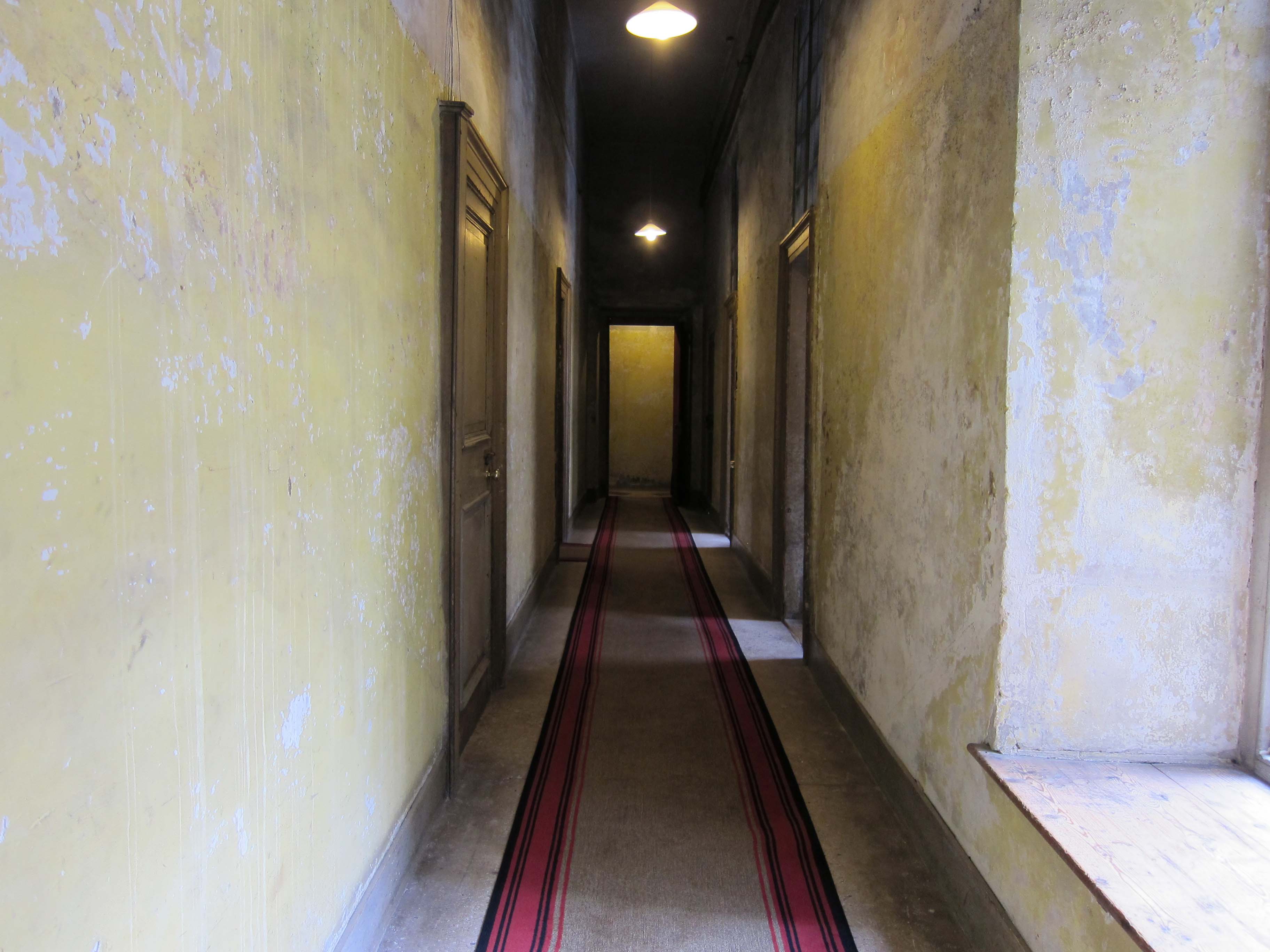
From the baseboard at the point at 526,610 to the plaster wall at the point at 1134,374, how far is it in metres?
2.73

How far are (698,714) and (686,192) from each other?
858 cm

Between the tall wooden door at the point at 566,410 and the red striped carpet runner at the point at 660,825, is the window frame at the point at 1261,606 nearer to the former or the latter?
the red striped carpet runner at the point at 660,825

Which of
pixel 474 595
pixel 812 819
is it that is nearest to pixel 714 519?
pixel 474 595

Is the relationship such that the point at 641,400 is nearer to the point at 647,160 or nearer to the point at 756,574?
the point at 647,160

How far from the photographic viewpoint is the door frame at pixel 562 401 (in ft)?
22.7

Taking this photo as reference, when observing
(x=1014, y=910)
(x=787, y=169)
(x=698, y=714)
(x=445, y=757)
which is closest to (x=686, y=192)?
(x=787, y=169)

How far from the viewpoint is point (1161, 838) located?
5.77 feet

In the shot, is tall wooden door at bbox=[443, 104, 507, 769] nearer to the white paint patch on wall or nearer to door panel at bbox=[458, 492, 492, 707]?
door panel at bbox=[458, 492, 492, 707]

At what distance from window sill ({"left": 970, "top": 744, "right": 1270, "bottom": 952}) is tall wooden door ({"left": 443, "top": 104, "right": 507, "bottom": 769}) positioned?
1865 millimetres

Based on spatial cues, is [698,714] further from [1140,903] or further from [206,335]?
[206,335]

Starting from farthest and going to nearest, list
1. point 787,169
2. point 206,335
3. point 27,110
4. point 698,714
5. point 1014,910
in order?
point 787,169
point 698,714
point 1014,910
point 206,335
point 27,110

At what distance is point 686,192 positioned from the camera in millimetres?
10859

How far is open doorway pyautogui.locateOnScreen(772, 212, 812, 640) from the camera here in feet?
17.3

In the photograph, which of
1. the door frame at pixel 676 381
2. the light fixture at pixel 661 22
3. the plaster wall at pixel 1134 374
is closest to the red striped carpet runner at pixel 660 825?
the plaster wall at pixel 1134 374
